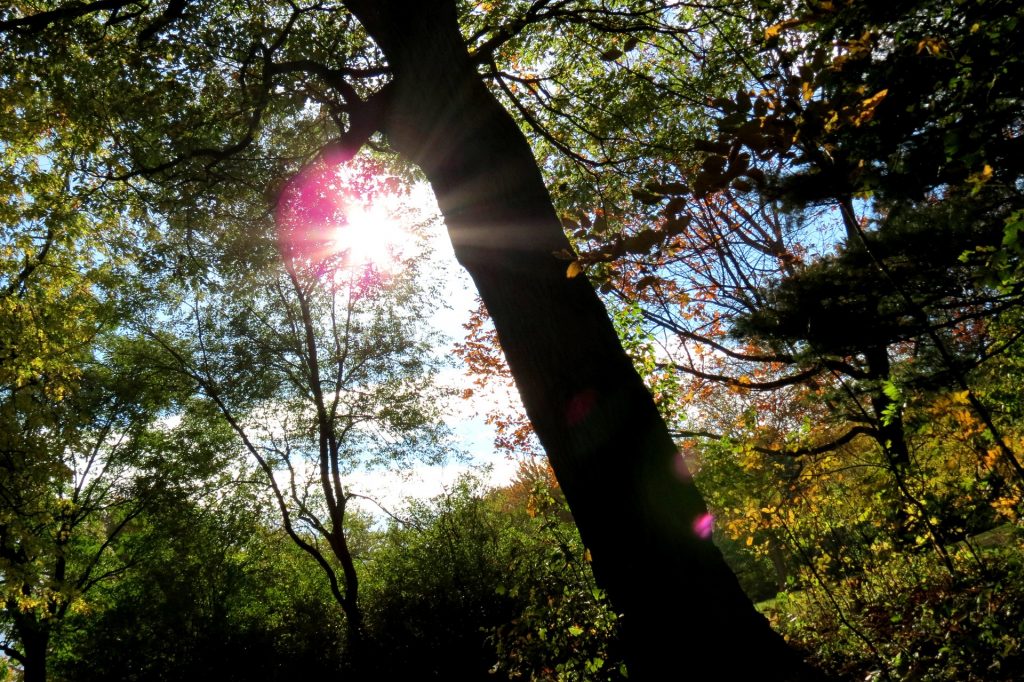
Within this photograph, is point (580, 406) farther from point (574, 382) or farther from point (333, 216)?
point (333, 216)

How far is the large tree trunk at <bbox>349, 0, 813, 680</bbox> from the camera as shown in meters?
1.97

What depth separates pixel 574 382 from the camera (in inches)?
88.9

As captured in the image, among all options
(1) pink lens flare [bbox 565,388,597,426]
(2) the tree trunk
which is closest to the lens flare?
(1) pink lens flare [bbox 565,388,597,426]

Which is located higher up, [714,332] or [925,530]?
[714,332]

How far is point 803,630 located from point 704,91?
5720 mm

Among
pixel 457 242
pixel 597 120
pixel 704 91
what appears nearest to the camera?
pixel 457 242

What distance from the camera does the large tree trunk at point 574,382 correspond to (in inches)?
77.7

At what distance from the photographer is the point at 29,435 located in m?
6.29

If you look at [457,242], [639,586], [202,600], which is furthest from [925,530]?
[202,600]

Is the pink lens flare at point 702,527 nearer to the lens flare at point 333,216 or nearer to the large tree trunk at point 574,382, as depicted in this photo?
the large tree trunk at point 574,382

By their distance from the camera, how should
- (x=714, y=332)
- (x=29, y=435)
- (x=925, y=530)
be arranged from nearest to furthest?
(x=925, y=530)
(x=29, y=435)
(x=714, y=332)

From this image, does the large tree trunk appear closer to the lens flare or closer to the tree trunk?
the lens flare

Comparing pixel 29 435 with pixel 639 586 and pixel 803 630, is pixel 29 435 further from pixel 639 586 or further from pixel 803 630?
pixel 803 630

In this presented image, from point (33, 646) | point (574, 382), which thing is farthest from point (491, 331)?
point (33, 646)
